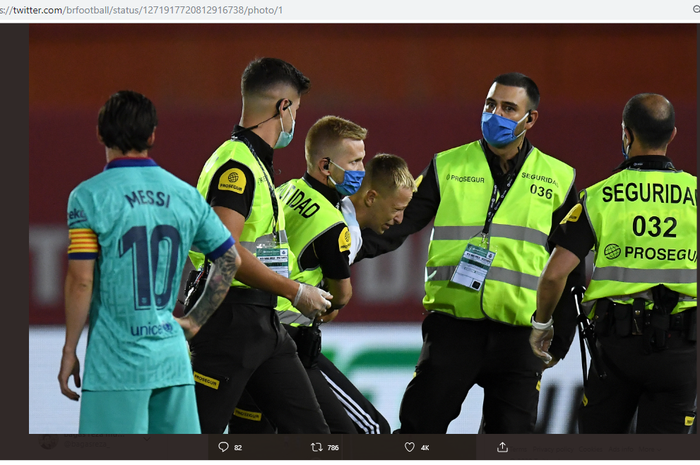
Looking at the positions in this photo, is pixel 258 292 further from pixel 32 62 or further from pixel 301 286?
pixel 32 62

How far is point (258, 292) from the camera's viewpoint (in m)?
3.20

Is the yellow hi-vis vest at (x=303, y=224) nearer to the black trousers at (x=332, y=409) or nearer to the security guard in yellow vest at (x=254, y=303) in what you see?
the black trousers at (x=332, y=409)

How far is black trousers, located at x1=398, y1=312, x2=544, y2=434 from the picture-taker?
3791mm

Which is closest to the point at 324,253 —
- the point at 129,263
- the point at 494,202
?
the point at 494,202

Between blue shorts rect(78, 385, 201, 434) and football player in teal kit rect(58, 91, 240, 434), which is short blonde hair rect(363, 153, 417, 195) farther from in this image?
blue shorts rect(78, 385, 201, 434)

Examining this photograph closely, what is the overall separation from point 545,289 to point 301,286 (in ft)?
3.64

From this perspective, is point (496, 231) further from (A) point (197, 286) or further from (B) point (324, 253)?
(A) point (197, 286)

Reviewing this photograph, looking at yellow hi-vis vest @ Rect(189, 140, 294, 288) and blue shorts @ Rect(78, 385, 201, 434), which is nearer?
blue shorts @ Rect(78, 385, 201, 434)

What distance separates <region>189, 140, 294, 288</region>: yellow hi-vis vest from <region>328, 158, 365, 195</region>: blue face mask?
2.07 feet

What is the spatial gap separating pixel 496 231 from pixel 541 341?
0.54 meters

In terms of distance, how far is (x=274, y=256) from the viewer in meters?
3.24

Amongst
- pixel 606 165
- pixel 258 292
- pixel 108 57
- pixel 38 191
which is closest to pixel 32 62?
pixel 108 57

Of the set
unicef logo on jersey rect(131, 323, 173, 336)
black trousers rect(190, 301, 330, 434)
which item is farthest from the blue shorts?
black trousers rect(190, 301, 330, 434)

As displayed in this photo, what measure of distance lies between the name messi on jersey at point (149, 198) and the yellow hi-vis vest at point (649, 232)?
1.80 metres
